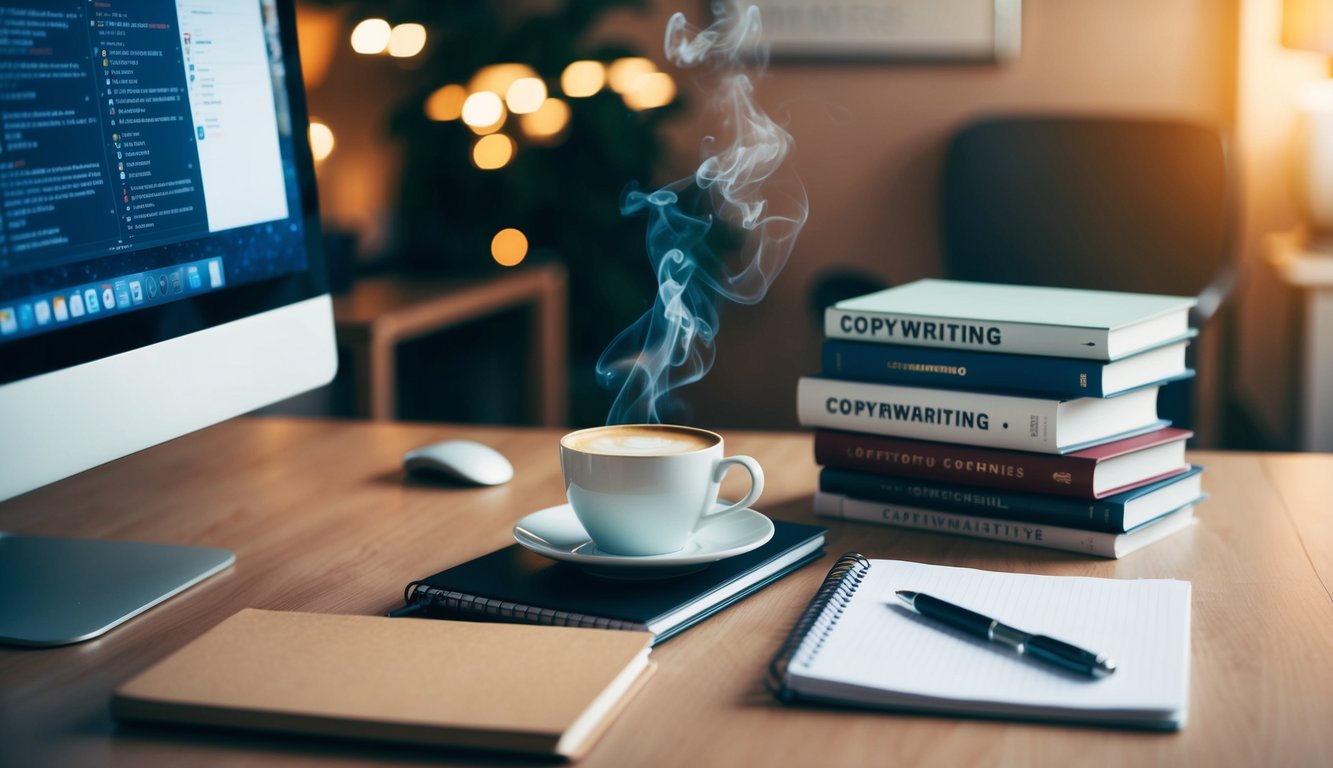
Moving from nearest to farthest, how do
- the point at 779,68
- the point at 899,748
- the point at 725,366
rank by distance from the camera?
the point at 899,748 → the point at 779,68 → the point at 725,366

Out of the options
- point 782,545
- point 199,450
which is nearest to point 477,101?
point 199,450

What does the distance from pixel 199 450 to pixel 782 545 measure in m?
0.72

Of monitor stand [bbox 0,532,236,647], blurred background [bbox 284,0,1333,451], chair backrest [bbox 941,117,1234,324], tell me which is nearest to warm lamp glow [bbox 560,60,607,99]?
blurred background [bbox 284,0,1333,451]

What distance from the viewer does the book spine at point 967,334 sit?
3.08 ft

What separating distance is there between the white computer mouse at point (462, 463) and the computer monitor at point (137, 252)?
139 millimetres

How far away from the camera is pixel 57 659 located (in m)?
0.78

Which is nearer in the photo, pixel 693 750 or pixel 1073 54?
pixel 693 750

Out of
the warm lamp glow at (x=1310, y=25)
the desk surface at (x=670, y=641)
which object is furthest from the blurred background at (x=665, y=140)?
the desk surface at (x=670, y=641)

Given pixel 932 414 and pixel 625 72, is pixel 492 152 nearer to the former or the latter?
pixel 625 72

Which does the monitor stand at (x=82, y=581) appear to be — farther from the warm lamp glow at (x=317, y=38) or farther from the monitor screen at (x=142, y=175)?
the warm lamp glow at (x=317, y=38)

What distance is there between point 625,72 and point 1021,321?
2.23 metres

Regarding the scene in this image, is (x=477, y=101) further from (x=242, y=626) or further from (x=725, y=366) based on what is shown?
(x=242, y=626)

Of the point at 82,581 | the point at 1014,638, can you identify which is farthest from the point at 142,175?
the point at 1014,638

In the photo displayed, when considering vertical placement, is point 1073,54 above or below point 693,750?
above
